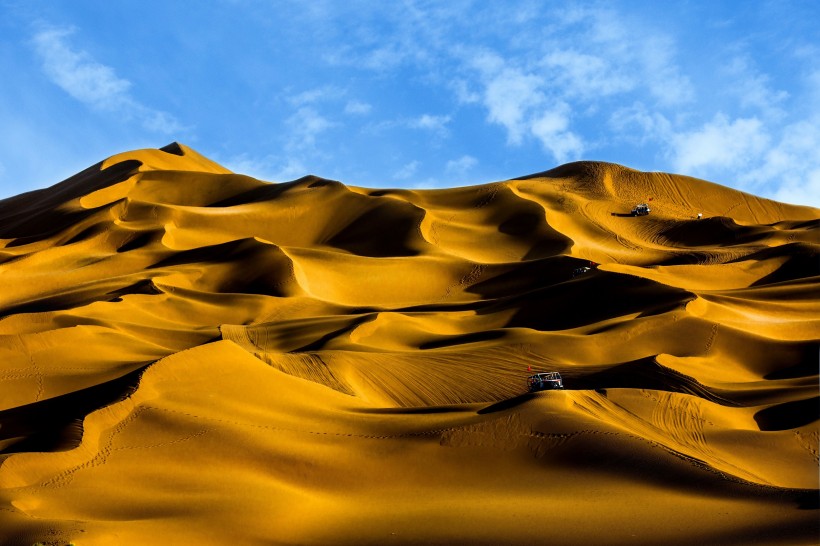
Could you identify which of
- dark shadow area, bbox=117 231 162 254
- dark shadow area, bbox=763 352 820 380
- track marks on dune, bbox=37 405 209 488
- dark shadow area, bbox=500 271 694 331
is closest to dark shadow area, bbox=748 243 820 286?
dark shadow area, bbox=500 271 694 331

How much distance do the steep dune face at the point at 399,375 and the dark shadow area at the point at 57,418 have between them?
0.23 feet

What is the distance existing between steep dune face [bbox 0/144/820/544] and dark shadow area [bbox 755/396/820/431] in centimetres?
6

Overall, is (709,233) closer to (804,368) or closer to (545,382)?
(804,368)

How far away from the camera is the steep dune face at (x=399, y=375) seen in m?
12.2

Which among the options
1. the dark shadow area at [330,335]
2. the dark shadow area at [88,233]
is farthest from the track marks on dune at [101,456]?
the dark shadow area at [88,233]

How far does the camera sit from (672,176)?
53.8 m

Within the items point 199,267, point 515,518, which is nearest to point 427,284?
point 199,267

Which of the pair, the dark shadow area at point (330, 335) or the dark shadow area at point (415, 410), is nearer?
the dark shadow area at point (415, 410)

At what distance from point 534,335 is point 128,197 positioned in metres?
29.2

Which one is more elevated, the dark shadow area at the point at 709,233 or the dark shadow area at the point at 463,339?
→ the dark shadow area at the point at 709,233

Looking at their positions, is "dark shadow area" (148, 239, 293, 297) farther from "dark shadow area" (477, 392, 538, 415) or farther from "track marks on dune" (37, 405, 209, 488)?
"track marks on dune" (37, 405, 209, 488)

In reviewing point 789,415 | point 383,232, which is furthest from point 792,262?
point 789,415

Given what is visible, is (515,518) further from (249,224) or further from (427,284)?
(249,224)

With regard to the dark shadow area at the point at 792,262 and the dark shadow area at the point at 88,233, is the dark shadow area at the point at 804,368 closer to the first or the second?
the dark shadow area at the point at 792,262
